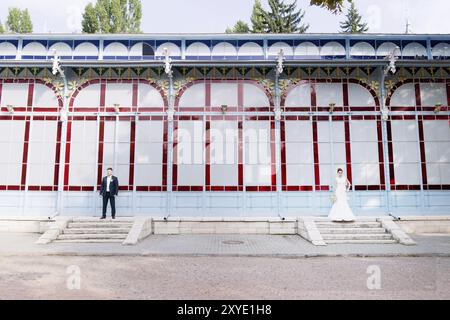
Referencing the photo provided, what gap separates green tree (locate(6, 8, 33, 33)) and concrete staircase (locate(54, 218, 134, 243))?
899 inches

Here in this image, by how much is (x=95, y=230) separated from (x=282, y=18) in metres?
25.1

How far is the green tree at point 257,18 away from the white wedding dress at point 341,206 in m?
21.1

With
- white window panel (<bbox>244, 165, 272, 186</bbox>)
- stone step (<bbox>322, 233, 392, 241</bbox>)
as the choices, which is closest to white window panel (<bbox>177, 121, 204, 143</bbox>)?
white window panel (<bbox>244, 165, 272, 186</bbox>)

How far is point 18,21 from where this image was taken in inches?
1126

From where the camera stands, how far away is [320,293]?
567 centimetres

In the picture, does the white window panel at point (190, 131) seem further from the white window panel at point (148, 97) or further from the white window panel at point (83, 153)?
the white window panel at point (83, 153)

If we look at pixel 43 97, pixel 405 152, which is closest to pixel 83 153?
pixel 43 97

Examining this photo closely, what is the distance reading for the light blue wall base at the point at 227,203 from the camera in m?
12.8

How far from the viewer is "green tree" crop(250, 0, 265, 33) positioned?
1187 inches

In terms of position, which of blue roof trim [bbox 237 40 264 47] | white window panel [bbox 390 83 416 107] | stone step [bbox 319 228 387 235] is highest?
blue roof trim [bbox 237 40 264 47]

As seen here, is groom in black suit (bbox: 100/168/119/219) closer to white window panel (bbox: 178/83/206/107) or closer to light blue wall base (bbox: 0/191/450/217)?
light blue wall base (bbox: 0/191/450/217)

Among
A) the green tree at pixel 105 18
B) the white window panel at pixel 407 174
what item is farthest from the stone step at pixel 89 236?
the green tree at pixel 105 18

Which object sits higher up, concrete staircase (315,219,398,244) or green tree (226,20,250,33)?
green tree (226,20,250,33)

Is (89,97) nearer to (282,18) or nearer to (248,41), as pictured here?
(248,41)
